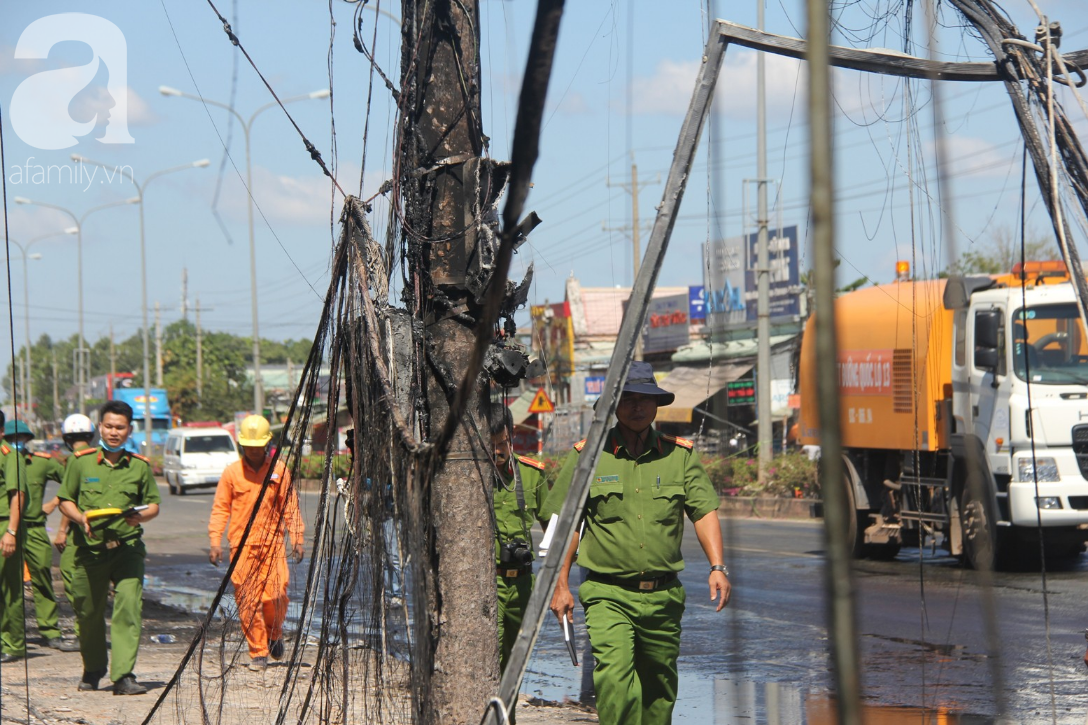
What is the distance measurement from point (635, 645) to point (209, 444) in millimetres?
32135

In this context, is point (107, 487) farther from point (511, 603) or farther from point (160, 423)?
point (160, 423)

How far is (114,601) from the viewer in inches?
279

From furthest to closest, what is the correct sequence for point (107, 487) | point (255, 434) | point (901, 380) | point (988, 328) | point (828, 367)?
point (901, 380) → point (988, 328) → point (255, 434) → point (107, 487) → point (828, 367)

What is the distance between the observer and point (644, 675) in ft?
15.5

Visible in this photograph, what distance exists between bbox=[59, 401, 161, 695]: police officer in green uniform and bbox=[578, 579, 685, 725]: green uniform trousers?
10.8 feet

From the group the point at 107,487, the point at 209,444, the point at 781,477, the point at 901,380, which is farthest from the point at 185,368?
the point at 107,487

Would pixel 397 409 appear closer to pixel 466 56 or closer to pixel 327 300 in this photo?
pixel 327 300

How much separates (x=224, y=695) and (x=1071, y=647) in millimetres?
5907

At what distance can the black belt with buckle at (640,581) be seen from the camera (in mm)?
4691

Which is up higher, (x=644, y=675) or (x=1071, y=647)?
(x=644, y=675)

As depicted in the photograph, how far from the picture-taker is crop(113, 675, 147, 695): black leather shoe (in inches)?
268

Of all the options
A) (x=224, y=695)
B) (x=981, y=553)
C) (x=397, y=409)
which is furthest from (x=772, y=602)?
(x=981, y=553)

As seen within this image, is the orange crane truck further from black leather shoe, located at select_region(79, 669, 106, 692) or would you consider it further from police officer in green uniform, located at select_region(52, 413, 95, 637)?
black leather shoe, located at select_region(79, 669, 106, 692)

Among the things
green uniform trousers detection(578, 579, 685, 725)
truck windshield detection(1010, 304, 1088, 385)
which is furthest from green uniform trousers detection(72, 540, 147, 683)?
truck windshield detection(1010, 304, 1088, 385)
